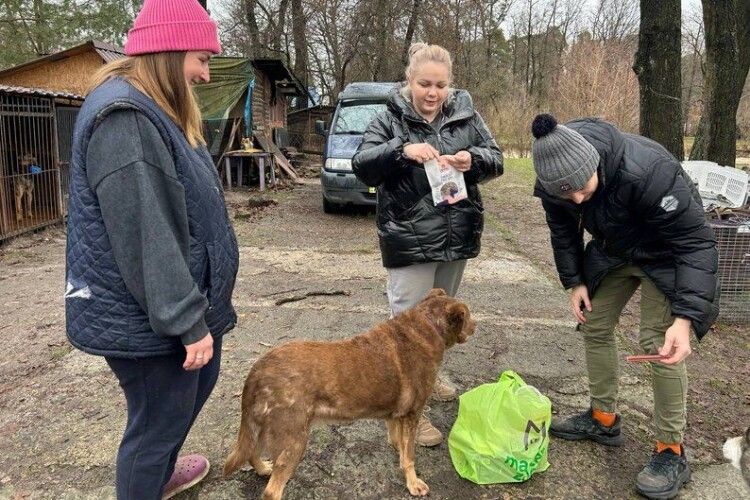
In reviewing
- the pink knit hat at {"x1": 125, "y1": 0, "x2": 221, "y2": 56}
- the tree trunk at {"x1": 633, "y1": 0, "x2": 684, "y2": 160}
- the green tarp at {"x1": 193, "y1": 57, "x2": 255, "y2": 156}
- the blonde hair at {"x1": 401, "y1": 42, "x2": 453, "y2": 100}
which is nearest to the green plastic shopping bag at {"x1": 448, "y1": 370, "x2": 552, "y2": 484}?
the blonde hair at {"x1": 401, "y1": 42, "x2": 453, "y2": 100}

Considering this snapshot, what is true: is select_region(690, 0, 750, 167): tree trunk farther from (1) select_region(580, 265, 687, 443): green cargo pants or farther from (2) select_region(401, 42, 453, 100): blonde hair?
(2) select_region(401, 42, 453, 100): blonde hair

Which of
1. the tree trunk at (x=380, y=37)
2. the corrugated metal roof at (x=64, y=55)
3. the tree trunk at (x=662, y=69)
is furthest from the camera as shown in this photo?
the tree trunk at (x=380, y=37)

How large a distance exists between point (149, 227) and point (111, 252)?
0.57 feet

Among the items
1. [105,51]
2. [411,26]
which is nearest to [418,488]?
[105,51]

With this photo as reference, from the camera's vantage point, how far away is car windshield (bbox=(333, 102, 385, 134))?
10.0 metres

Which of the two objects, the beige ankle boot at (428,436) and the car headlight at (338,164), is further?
the car headlight at (338,164)

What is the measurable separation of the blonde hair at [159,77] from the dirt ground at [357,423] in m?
1.87

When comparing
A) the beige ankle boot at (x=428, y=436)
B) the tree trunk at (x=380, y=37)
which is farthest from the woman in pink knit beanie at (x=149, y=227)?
the tree trunk at (x=380, y=37)

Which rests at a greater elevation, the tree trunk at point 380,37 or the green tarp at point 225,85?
the tree trunk at point 380,37

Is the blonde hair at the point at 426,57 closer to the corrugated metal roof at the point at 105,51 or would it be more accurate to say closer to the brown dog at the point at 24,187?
the brown dog at the point at 24,187

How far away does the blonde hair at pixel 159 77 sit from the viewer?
1.76 m

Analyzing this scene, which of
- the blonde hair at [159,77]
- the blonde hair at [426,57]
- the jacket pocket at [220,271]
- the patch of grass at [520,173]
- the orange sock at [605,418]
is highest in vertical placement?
the blonde hair at [426,57]

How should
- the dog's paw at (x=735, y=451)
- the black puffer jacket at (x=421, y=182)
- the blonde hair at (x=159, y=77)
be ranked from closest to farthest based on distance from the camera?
the blonde hair at (x=159, y=77) → the dog's paw at (x=735, y=451) → the black puffer jacket at (x=421, y=182)

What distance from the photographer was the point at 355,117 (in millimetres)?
10172
